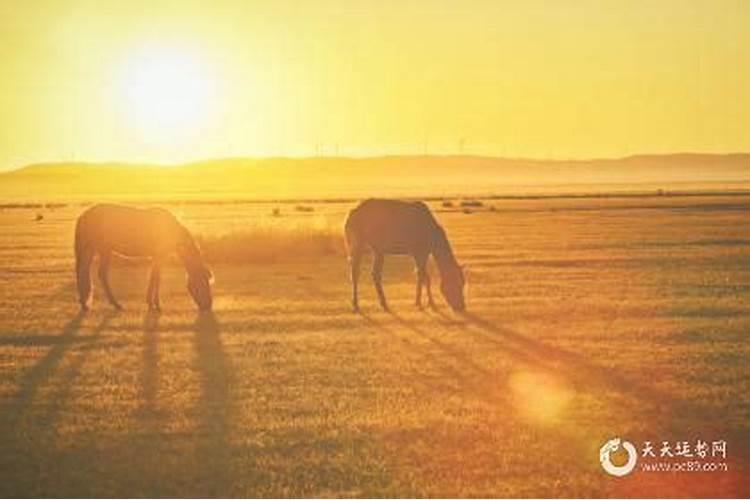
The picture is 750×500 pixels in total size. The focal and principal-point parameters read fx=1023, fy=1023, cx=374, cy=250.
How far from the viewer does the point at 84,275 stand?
70.3 ft

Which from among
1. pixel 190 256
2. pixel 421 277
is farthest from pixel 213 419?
pixel 421 277

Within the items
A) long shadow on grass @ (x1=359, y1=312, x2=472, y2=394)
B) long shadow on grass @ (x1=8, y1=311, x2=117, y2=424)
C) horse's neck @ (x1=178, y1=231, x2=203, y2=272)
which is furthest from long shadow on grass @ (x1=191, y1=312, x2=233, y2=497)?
horse's neck @ (x1=178, y1=231, x2=203, y2=272)

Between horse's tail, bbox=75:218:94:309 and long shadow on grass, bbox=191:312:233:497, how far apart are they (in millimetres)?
4305

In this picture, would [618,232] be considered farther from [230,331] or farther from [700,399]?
[700,399]

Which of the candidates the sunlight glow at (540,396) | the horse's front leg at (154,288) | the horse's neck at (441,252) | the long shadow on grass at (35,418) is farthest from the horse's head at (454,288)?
the long shadow on grass at (35,418)

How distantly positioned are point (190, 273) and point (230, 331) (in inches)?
125

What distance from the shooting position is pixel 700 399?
12.5 metres

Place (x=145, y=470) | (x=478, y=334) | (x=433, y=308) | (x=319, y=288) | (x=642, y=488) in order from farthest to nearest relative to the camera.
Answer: (x=319, y=288), (x=433, y=308), (x=478, y=334), (x=145, y=470), (x=642, y=488)

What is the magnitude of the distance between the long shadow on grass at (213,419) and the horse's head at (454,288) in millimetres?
4897

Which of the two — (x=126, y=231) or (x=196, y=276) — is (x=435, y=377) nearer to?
(x=196, y=276)

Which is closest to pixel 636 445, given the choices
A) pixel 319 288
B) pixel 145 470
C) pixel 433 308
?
pixel 145 470

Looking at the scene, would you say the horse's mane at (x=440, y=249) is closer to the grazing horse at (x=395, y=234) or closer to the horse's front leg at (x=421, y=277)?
the grazing horse at (x=395, y=234)

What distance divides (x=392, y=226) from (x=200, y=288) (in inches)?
166

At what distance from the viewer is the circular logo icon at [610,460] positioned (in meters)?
9.69
